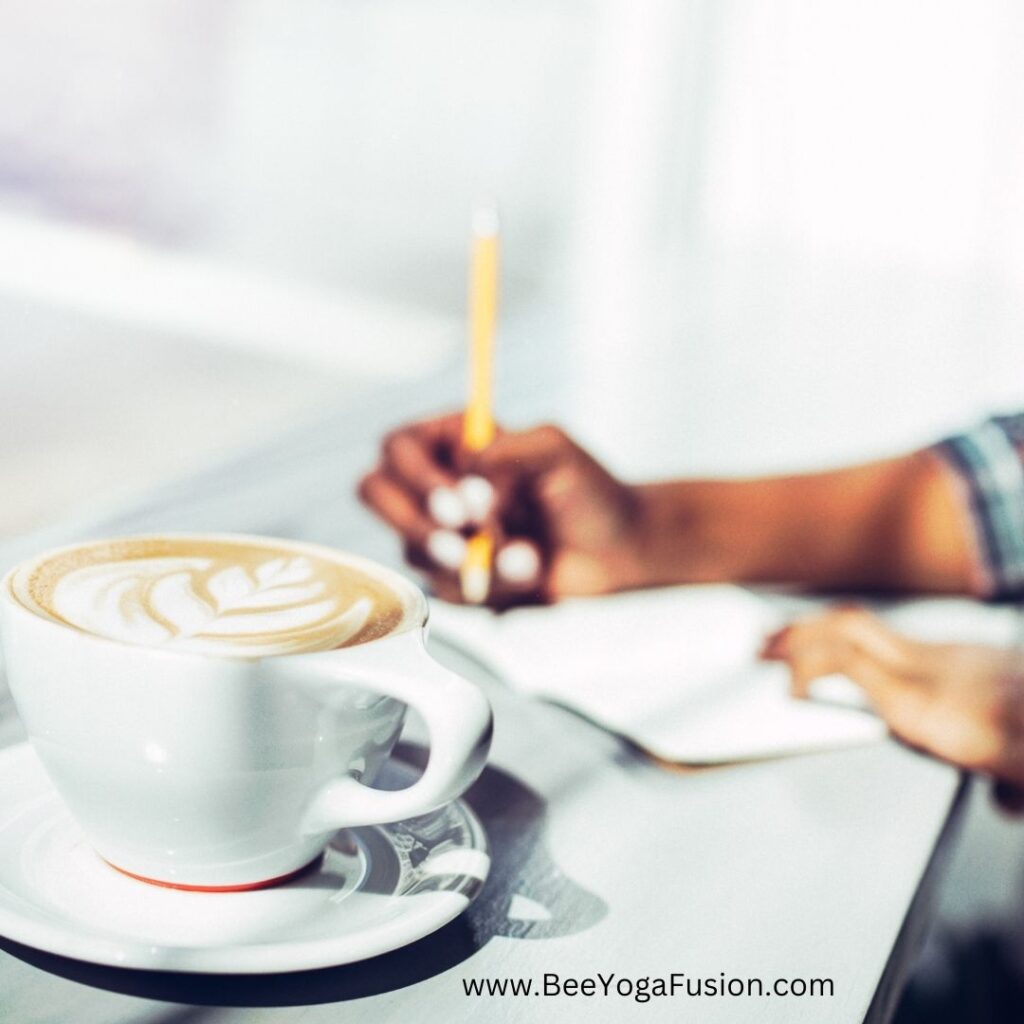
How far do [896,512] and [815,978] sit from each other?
41cm

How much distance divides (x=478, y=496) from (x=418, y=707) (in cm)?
34

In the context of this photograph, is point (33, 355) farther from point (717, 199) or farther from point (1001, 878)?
point (717, 199)

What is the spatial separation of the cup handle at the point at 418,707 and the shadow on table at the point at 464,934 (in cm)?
3

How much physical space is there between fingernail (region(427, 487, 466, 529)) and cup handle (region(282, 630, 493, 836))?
1.01 feet

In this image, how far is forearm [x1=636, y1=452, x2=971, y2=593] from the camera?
60 centimetres

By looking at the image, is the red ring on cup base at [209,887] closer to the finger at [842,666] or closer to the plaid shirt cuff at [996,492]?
the finger at [842,666]

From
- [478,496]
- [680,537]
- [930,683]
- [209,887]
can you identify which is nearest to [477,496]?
[478,496]

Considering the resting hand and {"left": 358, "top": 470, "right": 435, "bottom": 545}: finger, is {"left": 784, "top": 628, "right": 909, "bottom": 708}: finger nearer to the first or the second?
the resting hand

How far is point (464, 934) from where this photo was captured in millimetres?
286

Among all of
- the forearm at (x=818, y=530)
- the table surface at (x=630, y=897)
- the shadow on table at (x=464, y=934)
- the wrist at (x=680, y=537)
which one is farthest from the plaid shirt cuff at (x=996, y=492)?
the shadow on table at (x=464, y=934)

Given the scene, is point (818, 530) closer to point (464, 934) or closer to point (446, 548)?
point (446, 548)

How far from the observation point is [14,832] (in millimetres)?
285

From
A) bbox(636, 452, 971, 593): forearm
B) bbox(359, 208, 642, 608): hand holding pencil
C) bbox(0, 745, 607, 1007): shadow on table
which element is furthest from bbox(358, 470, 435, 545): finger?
bbox(0, 745, 607, 1007): shadow on table

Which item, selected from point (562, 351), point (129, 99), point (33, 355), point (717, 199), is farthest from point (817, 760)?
point (717, 199)
